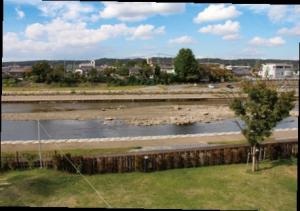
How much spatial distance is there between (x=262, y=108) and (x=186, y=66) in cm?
4774

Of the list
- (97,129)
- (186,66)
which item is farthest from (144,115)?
(186,66)

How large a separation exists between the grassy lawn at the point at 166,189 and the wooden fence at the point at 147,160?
0.90 ft

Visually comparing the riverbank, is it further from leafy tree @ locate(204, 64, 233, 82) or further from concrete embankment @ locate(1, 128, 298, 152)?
leafy tree @ locate(204, 64, 233, 82)

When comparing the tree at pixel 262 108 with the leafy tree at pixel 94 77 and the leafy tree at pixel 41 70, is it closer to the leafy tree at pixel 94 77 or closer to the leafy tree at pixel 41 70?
the leafy tree at pixel 41 70

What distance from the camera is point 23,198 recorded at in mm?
10055

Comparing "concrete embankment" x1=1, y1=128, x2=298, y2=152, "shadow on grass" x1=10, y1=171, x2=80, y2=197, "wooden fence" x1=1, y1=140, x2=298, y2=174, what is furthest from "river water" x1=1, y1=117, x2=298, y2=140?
"shadow on grass" x1=10, y1=171, x2=80, y2=197

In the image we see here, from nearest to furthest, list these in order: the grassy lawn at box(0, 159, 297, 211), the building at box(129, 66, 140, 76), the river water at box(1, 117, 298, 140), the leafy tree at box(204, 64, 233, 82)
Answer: the grassy lawn at box(0, 159, 297, 211)
the river water at box(1, 117, 298, 140)
the building at box(129, 66, 140, 76)
the leafy tree at box(204, 64, 233, 82)

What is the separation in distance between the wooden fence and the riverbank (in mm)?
15635

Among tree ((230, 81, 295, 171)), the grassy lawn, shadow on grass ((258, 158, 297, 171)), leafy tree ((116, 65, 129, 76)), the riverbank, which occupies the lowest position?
the riverbank

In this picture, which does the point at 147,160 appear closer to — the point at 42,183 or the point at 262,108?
the point at 42,183

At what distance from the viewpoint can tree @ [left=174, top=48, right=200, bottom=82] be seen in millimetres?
58981

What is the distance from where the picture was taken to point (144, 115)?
34.2m

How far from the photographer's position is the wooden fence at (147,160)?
12.5 meters

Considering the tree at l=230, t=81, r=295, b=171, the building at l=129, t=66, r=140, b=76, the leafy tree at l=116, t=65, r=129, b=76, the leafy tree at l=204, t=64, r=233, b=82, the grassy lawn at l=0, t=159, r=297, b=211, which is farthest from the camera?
the leafy tree at l=204, t=64, r=233, b=82
